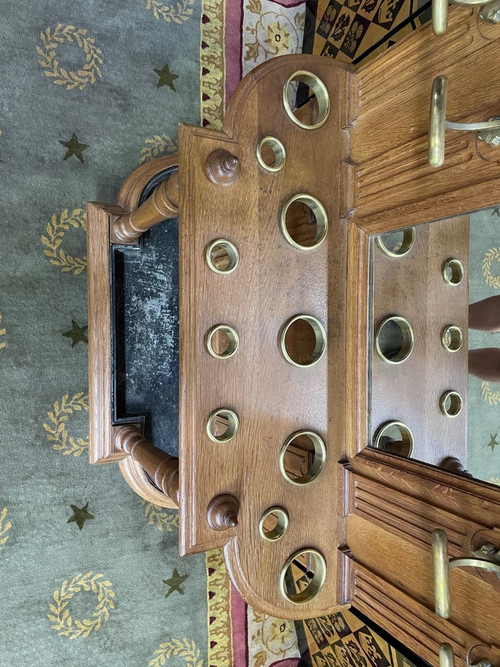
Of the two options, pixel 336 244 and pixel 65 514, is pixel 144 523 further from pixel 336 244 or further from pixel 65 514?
pixel 336 244

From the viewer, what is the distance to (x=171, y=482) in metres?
0.80

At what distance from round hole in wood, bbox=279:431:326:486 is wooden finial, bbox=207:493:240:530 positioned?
86 millimetres

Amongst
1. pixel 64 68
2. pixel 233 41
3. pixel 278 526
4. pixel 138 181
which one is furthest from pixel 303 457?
pixel 233 41

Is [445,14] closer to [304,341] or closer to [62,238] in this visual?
[304,341]

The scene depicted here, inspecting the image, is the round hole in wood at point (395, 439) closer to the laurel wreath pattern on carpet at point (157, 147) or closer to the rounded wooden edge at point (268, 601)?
the rounded wooden edge at point (268, 601)

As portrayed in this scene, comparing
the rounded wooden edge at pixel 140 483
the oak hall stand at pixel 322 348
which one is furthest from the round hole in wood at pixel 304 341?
the rounded wooden edge at pixel 140 483

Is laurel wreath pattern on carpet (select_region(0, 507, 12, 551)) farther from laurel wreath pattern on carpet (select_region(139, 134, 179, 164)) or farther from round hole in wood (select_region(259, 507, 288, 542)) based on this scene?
laurel wreath pattern on carpet (select_region(139, 134, 179, 164))

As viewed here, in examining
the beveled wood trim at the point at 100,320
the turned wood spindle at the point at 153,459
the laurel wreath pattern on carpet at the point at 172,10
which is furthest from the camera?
the laurel wreath pattern on carpet at the point at 172,10

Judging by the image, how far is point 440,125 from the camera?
46 centimetres

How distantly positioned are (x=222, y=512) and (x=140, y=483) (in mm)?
634

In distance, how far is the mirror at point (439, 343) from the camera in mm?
541

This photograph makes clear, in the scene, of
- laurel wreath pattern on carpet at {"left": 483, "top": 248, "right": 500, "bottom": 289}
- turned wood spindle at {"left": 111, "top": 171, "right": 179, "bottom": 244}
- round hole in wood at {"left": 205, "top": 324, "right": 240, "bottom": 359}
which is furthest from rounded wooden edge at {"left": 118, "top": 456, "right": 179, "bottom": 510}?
laurel wreath pattern on carpet at {"left": 483, "top": 248, "right": 500, "bottom": 289}

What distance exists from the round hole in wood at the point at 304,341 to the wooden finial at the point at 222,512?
0.21 meters

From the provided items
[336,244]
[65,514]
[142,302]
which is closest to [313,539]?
[336,244]
